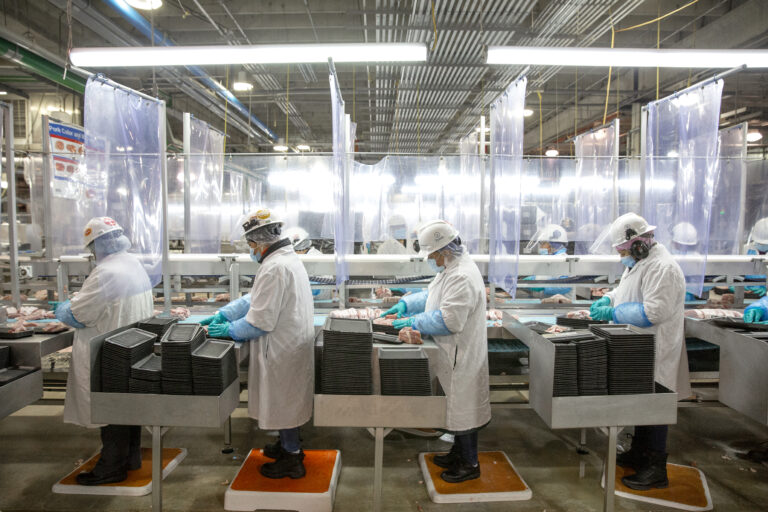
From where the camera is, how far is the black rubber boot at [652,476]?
2826 millimetres

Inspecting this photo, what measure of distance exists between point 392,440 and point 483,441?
0.76 m

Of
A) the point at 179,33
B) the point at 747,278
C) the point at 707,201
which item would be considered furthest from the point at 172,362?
the point at 747,278

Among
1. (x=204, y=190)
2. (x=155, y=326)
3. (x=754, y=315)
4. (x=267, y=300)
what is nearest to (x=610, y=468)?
(x=754, y=315)

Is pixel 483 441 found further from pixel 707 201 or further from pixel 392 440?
pixel 707 201

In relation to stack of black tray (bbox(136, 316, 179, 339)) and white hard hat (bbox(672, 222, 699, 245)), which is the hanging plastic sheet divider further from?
white hard hat (bbox(672, 222, 699, 245))

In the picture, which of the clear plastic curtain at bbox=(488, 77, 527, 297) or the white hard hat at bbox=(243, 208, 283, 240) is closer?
the white hard hat at bbox=(243, 208, 283, 240)

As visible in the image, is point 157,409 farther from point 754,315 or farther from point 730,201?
point 730,201

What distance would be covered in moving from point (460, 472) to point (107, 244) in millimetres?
2837

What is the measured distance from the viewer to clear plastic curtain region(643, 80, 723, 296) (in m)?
3.62

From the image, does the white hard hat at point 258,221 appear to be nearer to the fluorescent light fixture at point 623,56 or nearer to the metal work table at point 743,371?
the fluorescent light fixture at point 623,56

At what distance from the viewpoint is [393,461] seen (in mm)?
3297

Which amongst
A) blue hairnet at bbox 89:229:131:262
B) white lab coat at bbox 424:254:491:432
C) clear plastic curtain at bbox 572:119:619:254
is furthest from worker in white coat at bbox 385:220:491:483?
clear plastic curtain at bbox 572:119:619:254

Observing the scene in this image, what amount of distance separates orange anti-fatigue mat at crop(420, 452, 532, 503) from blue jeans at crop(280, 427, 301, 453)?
92 cm

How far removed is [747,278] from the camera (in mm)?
5852
